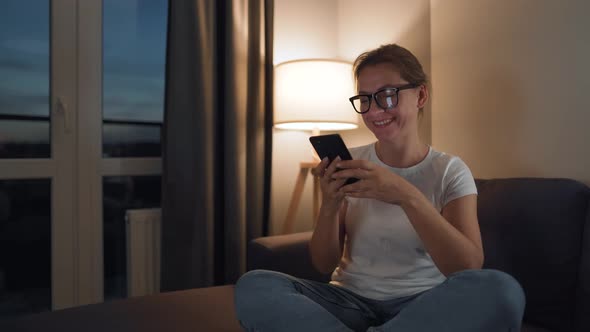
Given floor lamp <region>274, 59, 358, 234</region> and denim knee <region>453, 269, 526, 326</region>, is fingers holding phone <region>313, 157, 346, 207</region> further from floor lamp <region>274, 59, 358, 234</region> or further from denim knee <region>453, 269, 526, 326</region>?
floor lamp <region>274, 59, 358, 234</region>

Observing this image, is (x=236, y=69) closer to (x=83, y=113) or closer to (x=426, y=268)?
(x=83, y=113)

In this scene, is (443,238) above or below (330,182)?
below

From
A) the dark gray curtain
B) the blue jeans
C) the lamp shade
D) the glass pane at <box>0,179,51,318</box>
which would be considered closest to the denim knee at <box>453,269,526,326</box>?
the blue jeans

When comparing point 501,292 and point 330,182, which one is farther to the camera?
point 330,182

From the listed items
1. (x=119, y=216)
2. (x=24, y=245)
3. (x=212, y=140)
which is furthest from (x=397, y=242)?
(x=24, y=245)

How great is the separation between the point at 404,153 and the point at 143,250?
1.31 meters

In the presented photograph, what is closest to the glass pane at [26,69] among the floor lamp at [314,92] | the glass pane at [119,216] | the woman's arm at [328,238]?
the glass pane at [119,216]

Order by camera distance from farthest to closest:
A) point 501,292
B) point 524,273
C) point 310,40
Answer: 1. point 310,40
2. point 524,273
3. point 501,292

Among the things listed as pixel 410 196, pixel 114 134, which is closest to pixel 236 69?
pixel 114 134

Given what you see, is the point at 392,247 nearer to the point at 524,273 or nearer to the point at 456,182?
the point at 456,182

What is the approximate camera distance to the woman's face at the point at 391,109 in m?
1.11

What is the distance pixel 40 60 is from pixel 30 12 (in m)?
0.21

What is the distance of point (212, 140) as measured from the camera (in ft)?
6.46

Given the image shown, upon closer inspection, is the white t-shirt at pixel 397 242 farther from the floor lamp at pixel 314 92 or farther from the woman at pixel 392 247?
the floor lamp at pixel 314 92
